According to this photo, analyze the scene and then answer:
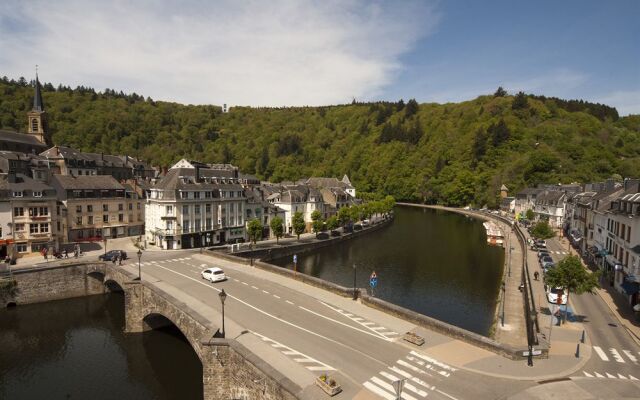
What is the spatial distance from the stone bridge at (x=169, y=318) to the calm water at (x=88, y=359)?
1847mm

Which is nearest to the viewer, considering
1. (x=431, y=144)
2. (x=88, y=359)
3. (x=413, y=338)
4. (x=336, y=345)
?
(x=336, y=345)

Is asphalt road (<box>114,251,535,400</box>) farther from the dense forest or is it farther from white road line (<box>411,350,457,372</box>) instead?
the dense forest

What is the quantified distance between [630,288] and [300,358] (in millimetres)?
29018

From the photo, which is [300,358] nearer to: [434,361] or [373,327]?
[373,327]

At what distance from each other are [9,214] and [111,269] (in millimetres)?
17777

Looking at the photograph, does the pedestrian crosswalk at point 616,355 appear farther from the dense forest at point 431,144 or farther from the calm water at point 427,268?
the dense forest at point 431,144

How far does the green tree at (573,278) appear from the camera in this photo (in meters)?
26.5

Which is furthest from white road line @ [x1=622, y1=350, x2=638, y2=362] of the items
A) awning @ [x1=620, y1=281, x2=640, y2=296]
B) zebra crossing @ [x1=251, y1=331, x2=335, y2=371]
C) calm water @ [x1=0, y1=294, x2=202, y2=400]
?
calm water @ [x1=0, y1=294, x2=202, y2=400]

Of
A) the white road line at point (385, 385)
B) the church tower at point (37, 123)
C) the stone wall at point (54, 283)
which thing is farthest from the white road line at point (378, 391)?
the church tower at point (37, 123)

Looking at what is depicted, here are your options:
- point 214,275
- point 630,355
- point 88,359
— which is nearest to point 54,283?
point 88,359

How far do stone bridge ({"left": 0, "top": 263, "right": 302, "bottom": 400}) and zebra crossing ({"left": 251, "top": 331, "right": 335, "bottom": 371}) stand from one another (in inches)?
77.5

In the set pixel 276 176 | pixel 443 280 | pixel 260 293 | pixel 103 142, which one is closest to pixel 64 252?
pixel 260 293

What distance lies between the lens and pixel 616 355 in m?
21.7

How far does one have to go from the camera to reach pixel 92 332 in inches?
1356
